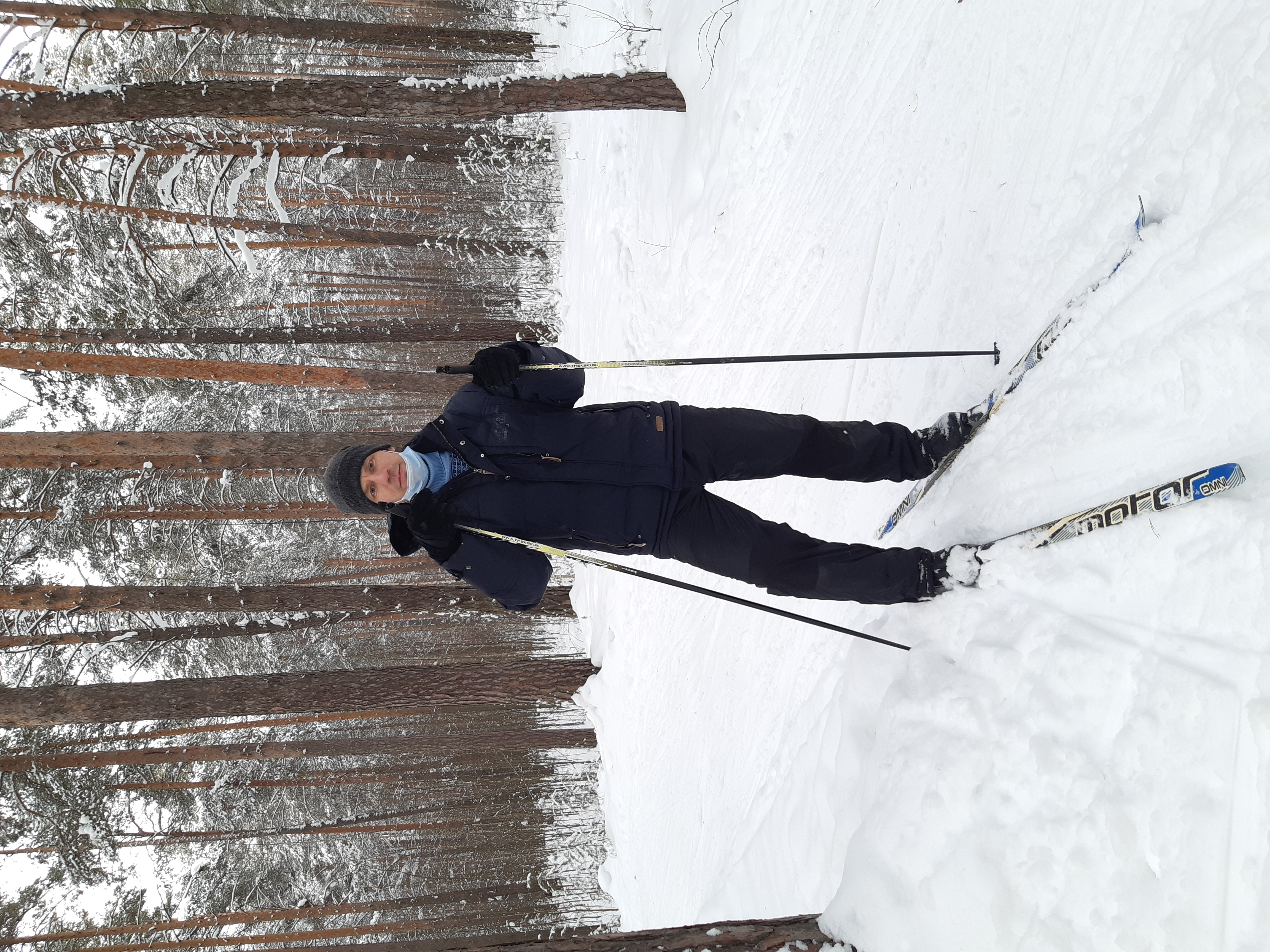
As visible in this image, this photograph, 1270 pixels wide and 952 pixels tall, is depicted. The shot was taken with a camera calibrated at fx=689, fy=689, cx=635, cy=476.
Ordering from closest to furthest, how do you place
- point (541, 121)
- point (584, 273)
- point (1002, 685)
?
1. point (1002, 685)
2. point (584, 273)
3. point (541, 121)

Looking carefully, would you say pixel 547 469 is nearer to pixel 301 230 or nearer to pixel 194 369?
pixel 194 369

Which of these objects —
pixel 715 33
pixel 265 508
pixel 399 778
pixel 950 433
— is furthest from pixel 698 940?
pixel 399 778

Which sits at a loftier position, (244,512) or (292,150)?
(292,150)

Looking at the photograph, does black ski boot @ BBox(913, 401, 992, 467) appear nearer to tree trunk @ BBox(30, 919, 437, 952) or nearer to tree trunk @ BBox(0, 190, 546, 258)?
tree trunk @ BBox(0, 190, 546, 258)

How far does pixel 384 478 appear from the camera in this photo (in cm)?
256

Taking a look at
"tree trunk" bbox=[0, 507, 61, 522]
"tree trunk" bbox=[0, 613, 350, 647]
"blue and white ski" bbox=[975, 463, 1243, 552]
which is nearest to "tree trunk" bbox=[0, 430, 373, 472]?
"tree trunk" bbox=[0, 507, 61, 522]

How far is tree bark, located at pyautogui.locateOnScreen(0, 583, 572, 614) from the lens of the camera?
666cm

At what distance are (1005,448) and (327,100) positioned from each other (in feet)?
15.4

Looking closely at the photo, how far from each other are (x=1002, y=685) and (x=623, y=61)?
5822 mm

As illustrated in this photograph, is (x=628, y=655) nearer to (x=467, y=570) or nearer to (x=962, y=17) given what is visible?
(x=467, y=570)

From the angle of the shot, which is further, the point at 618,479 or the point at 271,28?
the point at 271,28

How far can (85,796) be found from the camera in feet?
29.1

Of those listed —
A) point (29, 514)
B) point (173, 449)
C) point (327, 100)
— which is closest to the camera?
point (327, 100)

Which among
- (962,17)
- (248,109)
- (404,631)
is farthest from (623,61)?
(404,631)
